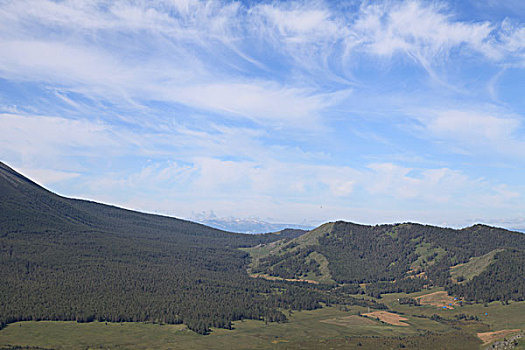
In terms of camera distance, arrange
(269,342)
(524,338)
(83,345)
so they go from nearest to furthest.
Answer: (524,338)
(83,345)
(269,342)

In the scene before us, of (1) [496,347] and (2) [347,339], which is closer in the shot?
(1) [496,347]

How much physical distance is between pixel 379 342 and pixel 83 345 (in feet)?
384

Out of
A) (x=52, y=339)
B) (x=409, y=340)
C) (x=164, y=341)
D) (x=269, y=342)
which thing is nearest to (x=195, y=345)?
(x=164, y=341)

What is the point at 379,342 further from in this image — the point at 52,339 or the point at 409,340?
the point at 52,339

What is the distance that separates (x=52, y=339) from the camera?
605 ft

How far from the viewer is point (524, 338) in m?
163

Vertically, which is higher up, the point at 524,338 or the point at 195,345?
the point at 524,338

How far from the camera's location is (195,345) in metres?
183

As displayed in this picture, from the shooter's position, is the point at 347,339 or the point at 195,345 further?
the point at 347,339

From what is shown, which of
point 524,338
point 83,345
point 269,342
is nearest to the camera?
point 524,338

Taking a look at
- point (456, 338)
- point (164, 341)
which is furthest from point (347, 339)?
point (164, 341)

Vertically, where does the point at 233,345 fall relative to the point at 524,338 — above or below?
below

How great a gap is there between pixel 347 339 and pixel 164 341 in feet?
251

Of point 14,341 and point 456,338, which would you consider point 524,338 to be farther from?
point 14,341
